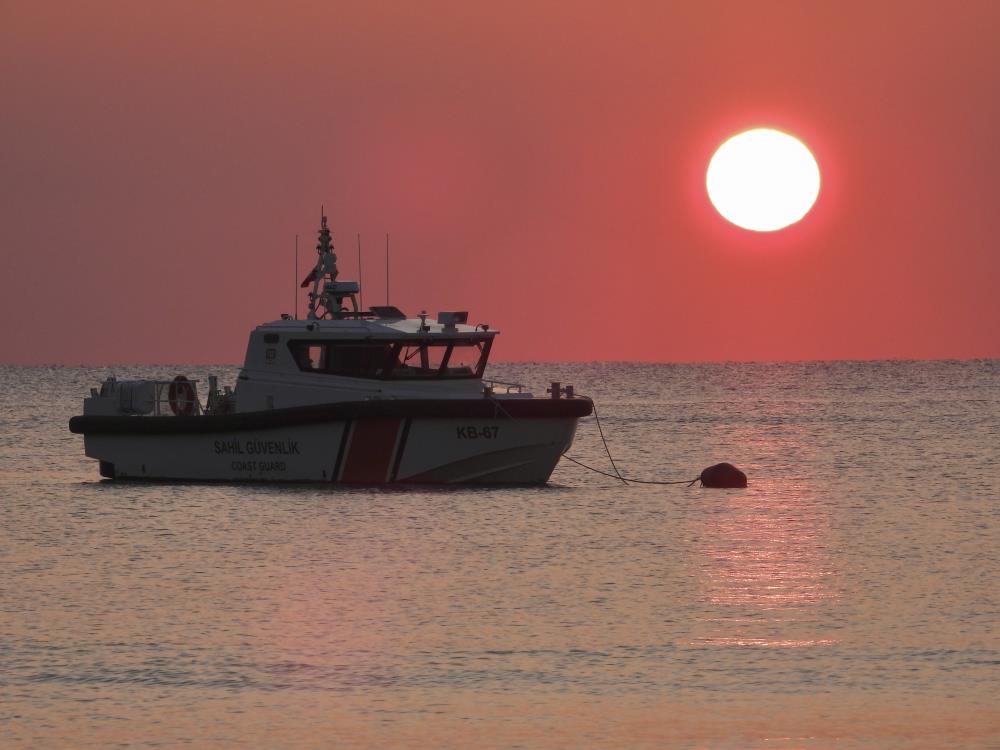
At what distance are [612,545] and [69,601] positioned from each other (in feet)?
30.8

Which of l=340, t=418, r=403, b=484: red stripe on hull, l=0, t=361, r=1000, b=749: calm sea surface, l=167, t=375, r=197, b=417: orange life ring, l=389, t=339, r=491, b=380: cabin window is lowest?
l=0, t=361, r=1000, b=749: calm sea surface

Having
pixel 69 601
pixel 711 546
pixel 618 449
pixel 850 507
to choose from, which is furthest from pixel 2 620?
pixel 618 449

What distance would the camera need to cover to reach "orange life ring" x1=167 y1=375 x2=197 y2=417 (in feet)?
118

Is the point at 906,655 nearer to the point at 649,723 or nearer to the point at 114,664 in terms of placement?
the point at 649,723

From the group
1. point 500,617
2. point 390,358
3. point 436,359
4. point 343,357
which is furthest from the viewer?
point 436,359

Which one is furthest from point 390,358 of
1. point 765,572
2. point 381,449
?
point 765,572

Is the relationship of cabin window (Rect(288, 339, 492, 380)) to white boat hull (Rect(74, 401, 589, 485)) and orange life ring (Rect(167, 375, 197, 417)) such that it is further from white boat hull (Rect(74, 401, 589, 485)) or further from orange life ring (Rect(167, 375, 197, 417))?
orange life ring (Rect(167, 375, 197, 417))

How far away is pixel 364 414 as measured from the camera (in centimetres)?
3231

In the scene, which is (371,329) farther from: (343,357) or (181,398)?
(181,398)

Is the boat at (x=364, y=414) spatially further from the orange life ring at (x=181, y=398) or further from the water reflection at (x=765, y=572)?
the water reflection at (x=765, y=572)

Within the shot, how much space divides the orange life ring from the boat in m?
0.49

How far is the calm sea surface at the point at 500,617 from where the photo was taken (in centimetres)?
1502

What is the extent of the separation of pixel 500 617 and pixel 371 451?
12.5 metres

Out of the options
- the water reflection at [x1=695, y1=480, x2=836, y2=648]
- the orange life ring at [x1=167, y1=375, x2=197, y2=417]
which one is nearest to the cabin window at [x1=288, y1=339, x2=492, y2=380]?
the orange life ring at [x1=167, y1=375, x2=197, y2=417]
